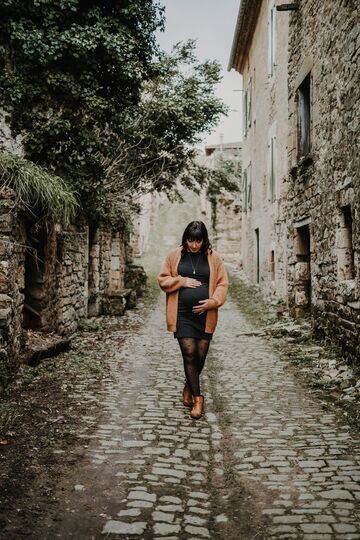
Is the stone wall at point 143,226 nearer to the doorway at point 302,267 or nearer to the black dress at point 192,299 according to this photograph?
the doorway at point 302,267

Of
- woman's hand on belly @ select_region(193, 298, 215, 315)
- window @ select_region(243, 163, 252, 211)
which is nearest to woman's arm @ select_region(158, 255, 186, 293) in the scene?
woman's hand on belly @ select_region(193, 298, 215, 315)

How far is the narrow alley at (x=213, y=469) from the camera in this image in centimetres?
291

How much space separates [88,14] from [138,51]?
1105mm

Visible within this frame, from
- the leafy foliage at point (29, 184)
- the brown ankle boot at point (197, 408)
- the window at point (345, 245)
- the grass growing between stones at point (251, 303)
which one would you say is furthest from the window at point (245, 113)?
the brown ankle boot at point (197, 408)

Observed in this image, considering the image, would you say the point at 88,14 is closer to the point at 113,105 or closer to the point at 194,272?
the point at 113,105

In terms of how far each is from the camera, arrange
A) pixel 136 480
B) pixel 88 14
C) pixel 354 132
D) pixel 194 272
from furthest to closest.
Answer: pixel 88 14 → pixel 354 132 → pixel 194 272 → pixel 136 480

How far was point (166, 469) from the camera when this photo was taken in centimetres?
370

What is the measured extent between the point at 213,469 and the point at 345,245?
455 centimetres

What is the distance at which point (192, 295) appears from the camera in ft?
16.3

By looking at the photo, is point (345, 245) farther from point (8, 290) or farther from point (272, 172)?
point (272, 172)

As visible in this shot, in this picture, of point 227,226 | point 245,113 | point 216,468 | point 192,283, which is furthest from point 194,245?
point 227,226

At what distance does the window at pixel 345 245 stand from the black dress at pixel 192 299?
308cm

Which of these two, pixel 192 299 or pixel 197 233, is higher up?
pixel 197 233

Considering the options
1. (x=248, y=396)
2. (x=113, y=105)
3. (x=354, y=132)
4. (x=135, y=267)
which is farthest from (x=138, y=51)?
(x=135, y=267)
